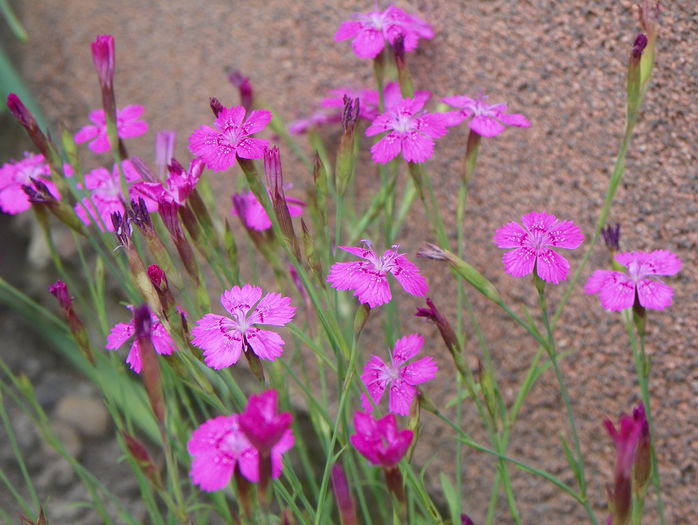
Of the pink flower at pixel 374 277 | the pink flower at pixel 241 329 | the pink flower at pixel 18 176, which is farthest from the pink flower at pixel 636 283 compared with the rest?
the pink flower at pixel 18 176

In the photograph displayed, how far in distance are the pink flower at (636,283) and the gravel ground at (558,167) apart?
0.18m

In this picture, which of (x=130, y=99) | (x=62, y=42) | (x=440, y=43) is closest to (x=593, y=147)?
(x=440, y=43)

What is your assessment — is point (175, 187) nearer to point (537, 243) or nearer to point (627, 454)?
point (537, 243)

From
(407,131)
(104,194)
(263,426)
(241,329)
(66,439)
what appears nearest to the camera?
(263,426)

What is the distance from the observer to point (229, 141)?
739mm

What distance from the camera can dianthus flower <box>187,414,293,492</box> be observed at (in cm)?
56

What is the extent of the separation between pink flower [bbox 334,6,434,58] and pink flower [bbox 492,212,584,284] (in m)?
0.30

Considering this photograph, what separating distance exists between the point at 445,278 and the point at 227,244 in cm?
36

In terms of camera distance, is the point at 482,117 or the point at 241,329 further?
the point at 482,117

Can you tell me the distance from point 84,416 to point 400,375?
0.89 m

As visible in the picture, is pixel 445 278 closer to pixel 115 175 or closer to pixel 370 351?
pixel 370 351

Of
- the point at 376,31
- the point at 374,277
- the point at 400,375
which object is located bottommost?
the point at 400,375

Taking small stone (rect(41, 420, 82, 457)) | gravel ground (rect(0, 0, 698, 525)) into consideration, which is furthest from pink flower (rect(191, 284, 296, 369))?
small stone (rect(41, 420, 82, 457))

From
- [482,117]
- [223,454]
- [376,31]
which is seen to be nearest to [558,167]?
[482,117]
